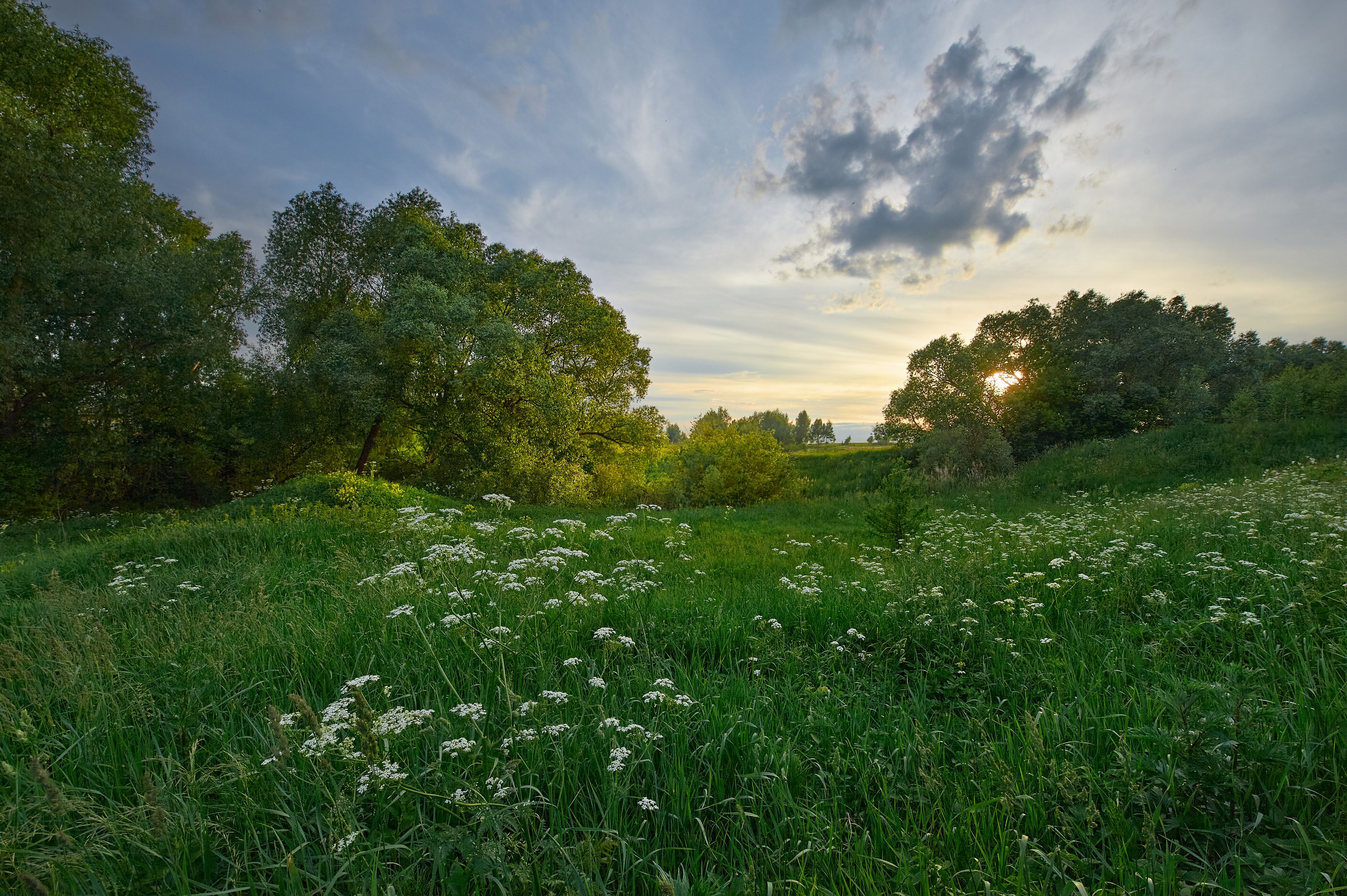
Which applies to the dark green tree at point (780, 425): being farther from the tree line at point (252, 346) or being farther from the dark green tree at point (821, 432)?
the tree line at point (252, 346)

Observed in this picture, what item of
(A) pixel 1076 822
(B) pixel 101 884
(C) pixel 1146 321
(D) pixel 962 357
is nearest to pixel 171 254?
(B) pixel 101 884

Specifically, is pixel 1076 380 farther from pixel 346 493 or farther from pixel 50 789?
pixel 50 789

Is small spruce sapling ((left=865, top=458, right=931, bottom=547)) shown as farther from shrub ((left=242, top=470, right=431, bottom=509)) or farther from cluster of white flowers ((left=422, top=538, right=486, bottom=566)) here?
shrub ((left=242, top=470, right=431, bottom=509))

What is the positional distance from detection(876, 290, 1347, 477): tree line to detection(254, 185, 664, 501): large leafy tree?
1627 cm

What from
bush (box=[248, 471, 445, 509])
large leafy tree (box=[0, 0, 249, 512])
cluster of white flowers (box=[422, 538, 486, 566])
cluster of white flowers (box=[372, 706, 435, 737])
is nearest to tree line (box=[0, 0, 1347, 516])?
large leafy tree (box=[0, 0, 249, 512])

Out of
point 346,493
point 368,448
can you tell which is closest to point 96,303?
point 368,448

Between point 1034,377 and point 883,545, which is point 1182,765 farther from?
point 1034,377

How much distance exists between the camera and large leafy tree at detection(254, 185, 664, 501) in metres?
17.0

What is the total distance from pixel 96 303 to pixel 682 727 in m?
23.8

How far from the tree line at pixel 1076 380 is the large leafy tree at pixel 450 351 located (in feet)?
53.4

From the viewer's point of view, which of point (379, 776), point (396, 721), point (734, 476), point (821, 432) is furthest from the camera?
point (821, 432)

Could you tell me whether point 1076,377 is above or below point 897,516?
above

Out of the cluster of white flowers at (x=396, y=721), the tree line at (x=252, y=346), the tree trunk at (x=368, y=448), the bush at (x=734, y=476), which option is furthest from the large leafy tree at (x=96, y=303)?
the cluster of white flowers at (x=396, y=721)

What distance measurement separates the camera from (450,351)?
1670 cm
